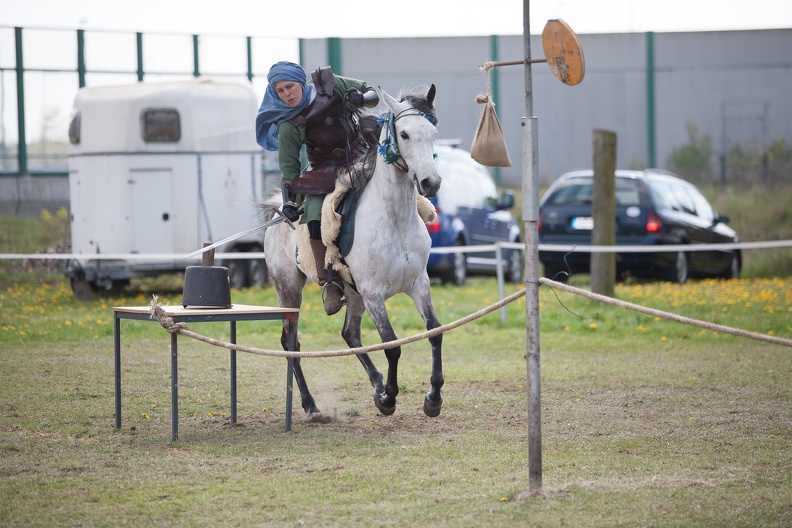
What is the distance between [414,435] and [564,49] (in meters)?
3.11

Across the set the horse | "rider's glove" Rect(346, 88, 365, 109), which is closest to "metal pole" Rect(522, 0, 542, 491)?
the horse

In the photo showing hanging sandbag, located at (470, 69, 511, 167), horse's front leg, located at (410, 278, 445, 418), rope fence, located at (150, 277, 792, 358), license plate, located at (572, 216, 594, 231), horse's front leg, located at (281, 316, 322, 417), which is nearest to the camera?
rope fence, located at (150, 277, 792, 358)

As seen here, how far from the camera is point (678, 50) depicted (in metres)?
25.3

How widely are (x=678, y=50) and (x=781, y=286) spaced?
9.70 metres

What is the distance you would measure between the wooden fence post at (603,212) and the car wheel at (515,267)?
4.63 metres

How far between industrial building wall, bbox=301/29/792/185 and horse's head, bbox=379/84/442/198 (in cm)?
1758

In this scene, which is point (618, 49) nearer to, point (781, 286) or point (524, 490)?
point (781, 286)

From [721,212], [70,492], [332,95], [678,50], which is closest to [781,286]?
[721,212]

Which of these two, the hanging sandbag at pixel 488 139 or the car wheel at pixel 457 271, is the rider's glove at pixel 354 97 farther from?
the car wheel at pixel 457 271

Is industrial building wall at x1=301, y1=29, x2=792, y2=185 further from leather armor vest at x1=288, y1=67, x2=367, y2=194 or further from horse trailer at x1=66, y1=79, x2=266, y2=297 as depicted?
leather armor vest at x1=288, y1=67, x2=367, y2=194

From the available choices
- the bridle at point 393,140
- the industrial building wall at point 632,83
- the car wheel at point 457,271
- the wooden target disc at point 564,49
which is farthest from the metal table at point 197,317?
the industrial building wall at point 632,83

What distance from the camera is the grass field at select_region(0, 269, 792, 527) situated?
18.0 ft

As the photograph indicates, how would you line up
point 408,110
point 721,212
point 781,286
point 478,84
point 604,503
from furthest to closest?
point 478,84, point 721,212, point 781,286, point 408,110, point 604,503

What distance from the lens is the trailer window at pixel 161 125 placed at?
17.4 metres
